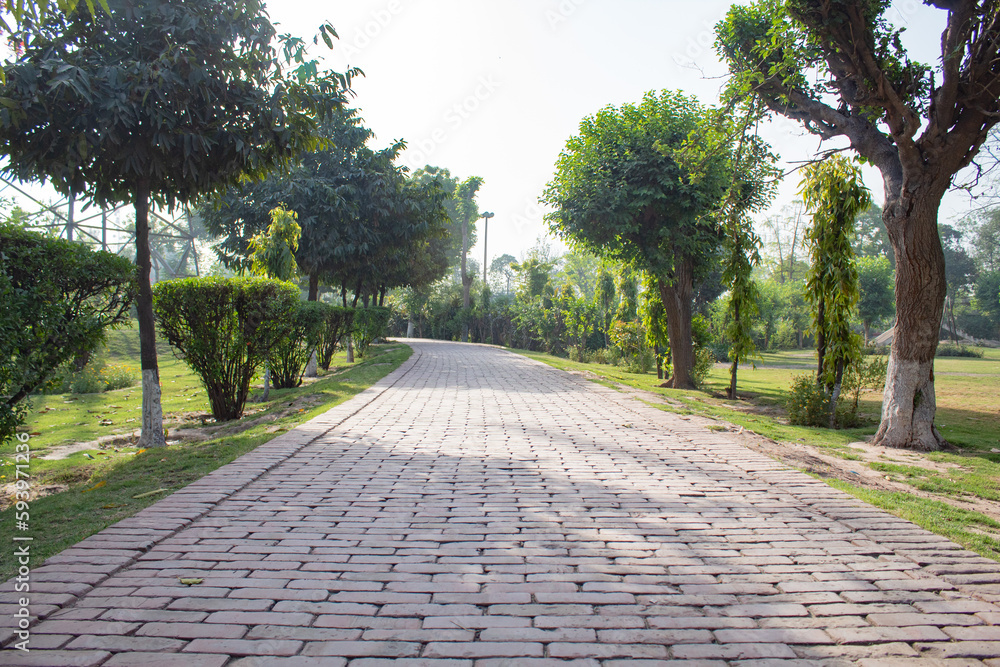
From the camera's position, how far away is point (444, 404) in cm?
993

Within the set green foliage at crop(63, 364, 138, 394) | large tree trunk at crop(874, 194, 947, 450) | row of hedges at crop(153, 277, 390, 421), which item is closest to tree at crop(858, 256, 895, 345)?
large tree trunk at crop(874, 194, 947, 450)

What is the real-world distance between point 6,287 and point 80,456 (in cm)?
310

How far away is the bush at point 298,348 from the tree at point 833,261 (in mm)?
10299

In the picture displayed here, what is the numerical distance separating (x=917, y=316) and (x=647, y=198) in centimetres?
697

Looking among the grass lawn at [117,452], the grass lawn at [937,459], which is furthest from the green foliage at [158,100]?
the grass lawn at [937,459]

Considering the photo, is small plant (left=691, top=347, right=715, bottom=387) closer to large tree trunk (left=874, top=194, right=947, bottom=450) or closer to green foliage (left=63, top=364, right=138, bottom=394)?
large tree trunk (left=874, top=194, right=947, bottom=450)

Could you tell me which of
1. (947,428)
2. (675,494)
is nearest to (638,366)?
(947,428)

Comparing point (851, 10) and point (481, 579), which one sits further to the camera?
point (851, 10)

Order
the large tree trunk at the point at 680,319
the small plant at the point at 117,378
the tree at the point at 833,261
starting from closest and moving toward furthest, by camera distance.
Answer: the tree at the point at 833,261 < the large tree trunk at the point at 680,319 < the small plant at the point at 117,378

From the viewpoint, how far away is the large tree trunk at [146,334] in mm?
7316

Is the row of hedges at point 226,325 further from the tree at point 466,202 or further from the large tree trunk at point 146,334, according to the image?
the tree at point 466,202

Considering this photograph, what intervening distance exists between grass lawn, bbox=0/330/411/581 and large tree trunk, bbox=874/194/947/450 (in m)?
8.18

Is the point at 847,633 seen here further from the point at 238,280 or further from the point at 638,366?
the point at 638,366

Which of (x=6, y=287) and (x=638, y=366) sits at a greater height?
(x=6, y=287)
